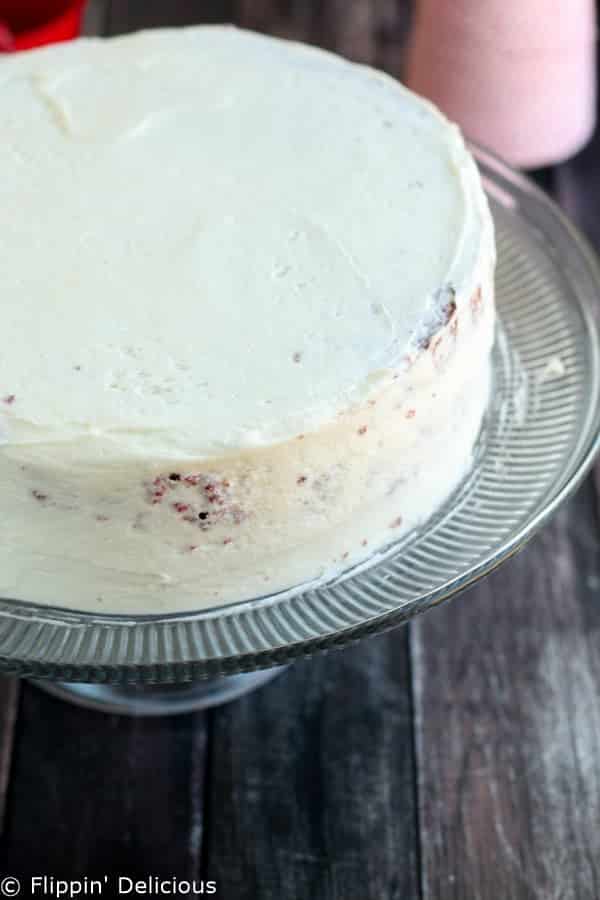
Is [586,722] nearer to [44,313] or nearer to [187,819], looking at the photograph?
[187,819]

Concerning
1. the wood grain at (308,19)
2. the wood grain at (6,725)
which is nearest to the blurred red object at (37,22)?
the wood grain at (308,19)

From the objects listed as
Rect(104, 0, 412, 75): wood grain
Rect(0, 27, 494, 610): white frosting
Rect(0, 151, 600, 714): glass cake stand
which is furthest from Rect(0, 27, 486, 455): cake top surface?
Rect(104, 0, 412, 75): wood grain

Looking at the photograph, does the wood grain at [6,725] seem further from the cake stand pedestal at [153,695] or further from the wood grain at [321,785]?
the wood grain at [321,785]

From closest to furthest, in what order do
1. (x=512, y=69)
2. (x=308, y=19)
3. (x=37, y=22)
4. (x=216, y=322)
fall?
(x=216, y=322) → (x=512, y=69) → (x=37, y=22) → (x=308, y=19)

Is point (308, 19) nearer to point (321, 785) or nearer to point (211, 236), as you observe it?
point (211, 236)

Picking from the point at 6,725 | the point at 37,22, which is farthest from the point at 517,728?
the point at 37,22

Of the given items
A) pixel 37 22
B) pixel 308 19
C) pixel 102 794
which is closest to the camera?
pixel 102 794

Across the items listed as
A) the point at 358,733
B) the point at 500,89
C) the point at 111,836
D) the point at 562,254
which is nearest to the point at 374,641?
the point at 358,733
